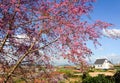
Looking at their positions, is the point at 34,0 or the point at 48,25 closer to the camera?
the point at 48,25

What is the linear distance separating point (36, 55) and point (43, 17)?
158 centimetres

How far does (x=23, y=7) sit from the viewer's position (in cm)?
1014

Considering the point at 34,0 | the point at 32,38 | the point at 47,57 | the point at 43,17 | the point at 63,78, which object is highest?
the point at 34,0

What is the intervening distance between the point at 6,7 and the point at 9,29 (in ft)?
2.42

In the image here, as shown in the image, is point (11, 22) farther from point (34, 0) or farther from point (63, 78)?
point (63, 78)

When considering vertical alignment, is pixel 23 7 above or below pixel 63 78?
above

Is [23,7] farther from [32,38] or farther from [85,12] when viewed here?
[85,12]

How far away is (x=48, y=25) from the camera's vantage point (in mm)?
9820

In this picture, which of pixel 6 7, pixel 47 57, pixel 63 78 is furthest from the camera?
pixel 63 78

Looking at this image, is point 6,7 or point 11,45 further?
point 11,45

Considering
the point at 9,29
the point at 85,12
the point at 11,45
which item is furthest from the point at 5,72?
the point at 85,12

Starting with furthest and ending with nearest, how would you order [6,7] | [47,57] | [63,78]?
[63,78] → [47,57] → [6,7]

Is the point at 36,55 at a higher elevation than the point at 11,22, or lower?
lower

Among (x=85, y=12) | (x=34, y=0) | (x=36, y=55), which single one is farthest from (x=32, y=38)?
(x=85, y=12)
